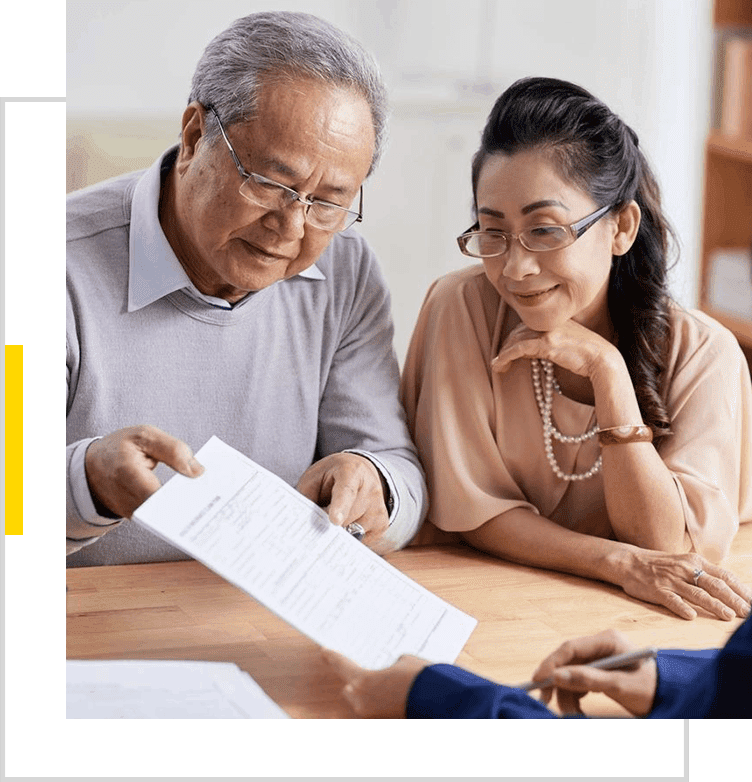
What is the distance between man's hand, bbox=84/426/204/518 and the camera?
122cm

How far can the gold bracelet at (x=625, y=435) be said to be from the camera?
1503mm

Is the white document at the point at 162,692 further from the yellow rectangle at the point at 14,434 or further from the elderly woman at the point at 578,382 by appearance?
the elderly woman at the point at 578,382

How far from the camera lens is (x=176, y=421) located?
5.05 feet

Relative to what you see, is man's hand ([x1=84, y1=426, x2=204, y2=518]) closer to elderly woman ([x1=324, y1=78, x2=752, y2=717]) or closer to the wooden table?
the wooden table

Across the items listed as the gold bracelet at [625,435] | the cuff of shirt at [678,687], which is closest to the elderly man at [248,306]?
the gold bracelet at [625,435]

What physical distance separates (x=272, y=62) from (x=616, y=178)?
0.48 m

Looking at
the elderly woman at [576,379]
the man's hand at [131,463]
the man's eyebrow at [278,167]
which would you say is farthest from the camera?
the elderly woman at [576,379]

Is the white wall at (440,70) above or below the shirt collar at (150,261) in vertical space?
above

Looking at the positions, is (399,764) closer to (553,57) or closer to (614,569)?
(614,569)

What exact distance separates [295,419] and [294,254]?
26cm

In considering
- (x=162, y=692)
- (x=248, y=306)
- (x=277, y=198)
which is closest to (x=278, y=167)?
(x=277, y=198)

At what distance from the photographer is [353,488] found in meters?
1.41

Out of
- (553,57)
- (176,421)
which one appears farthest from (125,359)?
(553,57)

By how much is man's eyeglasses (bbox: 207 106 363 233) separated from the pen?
0.61 m
